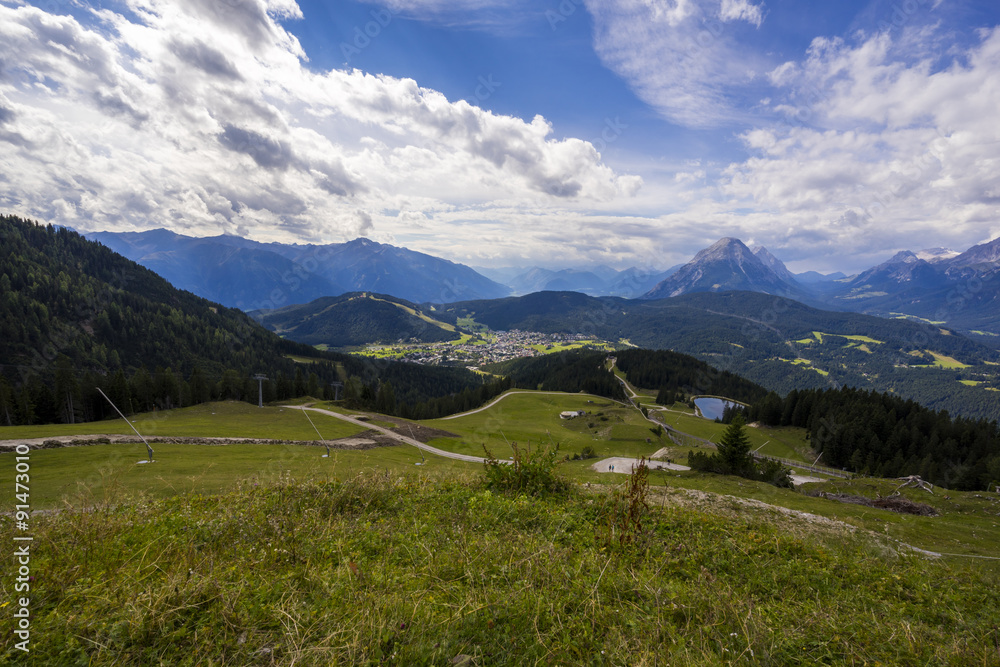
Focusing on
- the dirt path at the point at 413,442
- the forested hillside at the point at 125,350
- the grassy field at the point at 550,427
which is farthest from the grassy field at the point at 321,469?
the forested hillside at the point at 125,350

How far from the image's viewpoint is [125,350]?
136 metres

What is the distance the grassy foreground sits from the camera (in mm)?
3447

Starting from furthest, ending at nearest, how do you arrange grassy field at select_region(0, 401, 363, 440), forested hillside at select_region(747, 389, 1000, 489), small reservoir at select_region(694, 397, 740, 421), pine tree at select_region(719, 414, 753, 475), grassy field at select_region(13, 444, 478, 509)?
small reservoir at select_region(694, 397, 740, 421) < forested hillside at select_region(747, 389, 1000, 489) < pine tree at select_region(719, 414, 753, 475) < grassy field at select_region(0, 401, 363, 440) < grassy field at select_region(13, 444, 478, 509)

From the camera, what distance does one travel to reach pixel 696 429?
7512 cm

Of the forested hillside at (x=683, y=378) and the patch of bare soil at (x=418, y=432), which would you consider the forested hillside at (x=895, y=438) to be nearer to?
the forested hillside at (x=683, y=378)

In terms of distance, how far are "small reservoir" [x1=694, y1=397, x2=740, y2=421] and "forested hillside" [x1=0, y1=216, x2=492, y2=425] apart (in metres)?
72.9

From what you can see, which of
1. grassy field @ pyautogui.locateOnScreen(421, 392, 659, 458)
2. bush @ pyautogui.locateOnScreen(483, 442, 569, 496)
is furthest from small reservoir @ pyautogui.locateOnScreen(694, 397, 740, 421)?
bush @ pyautogui.locateOnScreen(483, 442, 569, 496)

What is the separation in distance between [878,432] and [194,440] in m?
93.7

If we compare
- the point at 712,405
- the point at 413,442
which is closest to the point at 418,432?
the point at 413,442

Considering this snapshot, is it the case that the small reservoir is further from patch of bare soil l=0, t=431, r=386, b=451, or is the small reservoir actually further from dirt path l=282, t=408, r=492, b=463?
patch of bare soil l=0, t=431, r=386, b=451

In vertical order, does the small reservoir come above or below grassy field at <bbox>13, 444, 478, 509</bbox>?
below

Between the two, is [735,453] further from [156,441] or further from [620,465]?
[156,441]

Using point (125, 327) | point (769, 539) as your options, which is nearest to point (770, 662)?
point (769, 539)

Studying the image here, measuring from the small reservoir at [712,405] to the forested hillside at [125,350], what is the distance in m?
72.9
